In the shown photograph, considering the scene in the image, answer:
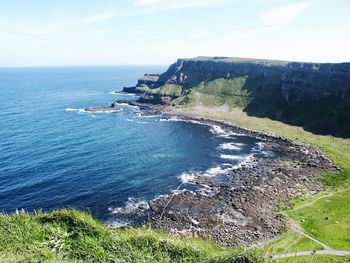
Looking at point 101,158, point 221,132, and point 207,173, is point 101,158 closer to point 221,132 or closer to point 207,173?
point 207,173

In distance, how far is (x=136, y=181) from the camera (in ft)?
317

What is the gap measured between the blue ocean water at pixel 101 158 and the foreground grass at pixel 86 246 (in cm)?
3208

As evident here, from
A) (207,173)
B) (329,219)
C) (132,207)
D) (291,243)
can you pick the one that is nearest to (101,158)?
(207,173)

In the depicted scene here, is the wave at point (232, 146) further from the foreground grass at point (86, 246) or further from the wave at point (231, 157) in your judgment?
the foreground grass at point (86, 246)

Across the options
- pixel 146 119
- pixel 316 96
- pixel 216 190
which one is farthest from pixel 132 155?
Answer: pixel 316 96

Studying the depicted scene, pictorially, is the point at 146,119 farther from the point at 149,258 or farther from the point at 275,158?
the point at 149,258

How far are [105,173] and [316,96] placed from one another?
4597 inches

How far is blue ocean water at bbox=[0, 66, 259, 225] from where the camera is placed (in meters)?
84.8

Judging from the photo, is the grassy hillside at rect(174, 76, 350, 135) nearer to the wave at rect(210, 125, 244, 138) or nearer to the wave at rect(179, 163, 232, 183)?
the wave at rect(210, 125, 244, 138)

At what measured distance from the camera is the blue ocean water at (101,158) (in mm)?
84750

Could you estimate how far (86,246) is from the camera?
29.6 meters

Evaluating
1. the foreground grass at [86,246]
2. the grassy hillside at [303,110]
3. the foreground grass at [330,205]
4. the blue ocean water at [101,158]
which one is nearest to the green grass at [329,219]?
the foreground grass at [330,205]

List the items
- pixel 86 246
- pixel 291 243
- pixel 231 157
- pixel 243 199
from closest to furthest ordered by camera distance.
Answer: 1. pixel 86 246
2. pixel 291 243
3. pixel 243 199
4. pixel 231 157

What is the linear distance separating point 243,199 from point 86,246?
62.5 m
